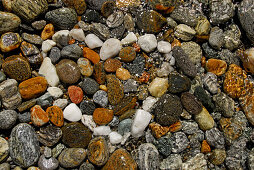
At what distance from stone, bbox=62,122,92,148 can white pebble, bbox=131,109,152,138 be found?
0.50 meters

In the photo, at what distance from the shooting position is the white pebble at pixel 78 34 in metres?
2.58

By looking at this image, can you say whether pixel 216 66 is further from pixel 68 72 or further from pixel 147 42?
pixel 68 72

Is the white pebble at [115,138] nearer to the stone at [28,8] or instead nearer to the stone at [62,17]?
the stone at [62,17]

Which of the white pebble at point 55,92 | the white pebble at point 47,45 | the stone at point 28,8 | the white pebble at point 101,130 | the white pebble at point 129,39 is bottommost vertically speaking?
the white pebble at point 101,130

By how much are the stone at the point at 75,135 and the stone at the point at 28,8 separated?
119cm

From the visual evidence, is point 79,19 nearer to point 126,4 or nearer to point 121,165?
point 126,4

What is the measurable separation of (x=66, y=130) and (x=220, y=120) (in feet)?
5.51

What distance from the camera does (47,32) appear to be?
2.58 metres

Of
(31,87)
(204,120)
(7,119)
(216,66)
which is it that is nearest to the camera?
(7,119)

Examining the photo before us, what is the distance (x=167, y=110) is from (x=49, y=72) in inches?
51.9

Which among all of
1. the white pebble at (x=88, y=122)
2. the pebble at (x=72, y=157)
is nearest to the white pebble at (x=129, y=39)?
the white pebble at (x=88, y=122)

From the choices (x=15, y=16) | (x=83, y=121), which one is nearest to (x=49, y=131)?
(x=83, y=121)

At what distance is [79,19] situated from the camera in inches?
105

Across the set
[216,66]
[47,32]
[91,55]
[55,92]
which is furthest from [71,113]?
[216,66]
